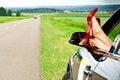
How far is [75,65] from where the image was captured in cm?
→ 473

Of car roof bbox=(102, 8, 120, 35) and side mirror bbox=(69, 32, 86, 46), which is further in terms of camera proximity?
car roof bbox=(102, 8, 120, 35)

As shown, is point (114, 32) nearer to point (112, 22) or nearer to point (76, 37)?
point (112, 22)

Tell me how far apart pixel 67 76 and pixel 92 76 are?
1.84 metres

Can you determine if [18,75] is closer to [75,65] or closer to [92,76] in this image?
[75,65]

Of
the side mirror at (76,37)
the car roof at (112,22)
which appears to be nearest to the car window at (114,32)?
the car roof at (112,22)

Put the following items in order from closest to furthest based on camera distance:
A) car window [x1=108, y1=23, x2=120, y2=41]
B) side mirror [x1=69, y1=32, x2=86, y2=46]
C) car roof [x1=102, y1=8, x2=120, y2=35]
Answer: side mirror [x1=69, y1=32, x2=86, y2=46]
car window [x1=108, y1=23, x2=120, y2=41]
car roof [x1=102, y1=8, x2=120, y2=35]

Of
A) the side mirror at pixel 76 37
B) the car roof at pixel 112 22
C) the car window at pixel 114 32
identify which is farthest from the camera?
the car roof at pixel 112 22

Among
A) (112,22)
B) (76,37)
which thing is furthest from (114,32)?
(76,37)

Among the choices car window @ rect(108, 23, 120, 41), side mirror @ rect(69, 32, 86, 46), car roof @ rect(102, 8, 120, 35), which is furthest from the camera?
car roof @ rect(102, 8, 120, 35)

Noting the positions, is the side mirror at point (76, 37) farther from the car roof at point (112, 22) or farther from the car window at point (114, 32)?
the car roof at point (112, 22)

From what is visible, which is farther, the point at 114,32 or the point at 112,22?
the point at 112,22

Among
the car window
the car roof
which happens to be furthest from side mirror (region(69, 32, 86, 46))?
the car roof

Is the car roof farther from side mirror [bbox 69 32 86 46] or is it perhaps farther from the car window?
side mirror [bbox 69 32 86 46]

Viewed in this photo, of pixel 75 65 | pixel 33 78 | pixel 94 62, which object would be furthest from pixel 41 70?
pixel 94 62
